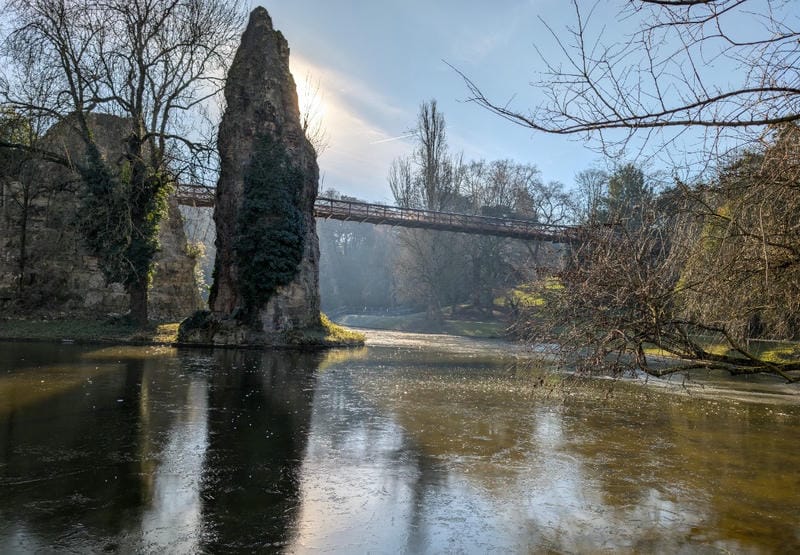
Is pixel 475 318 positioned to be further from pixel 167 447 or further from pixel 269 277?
pixel 167 447

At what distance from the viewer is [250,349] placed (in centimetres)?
2245

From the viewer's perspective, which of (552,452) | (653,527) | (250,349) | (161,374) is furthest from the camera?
(250,349)

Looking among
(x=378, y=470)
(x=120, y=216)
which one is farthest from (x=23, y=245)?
(x=378, y=470)

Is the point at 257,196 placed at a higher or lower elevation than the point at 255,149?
lower

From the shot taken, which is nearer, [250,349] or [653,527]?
[653,527]

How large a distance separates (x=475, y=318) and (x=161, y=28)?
Result: 36.8 meters

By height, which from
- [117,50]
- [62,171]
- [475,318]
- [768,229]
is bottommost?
[475,318]

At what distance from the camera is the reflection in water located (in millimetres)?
4703

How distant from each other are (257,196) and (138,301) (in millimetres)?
6525

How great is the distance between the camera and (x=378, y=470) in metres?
6.58

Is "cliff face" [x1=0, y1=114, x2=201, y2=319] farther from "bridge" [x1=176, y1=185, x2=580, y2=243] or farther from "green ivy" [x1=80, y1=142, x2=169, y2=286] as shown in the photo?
"bridge" [x1=176, y1=185, x2=580, y2=243]

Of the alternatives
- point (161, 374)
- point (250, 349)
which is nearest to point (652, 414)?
point (161, 374)

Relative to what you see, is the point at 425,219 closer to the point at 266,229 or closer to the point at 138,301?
the point at 266,229

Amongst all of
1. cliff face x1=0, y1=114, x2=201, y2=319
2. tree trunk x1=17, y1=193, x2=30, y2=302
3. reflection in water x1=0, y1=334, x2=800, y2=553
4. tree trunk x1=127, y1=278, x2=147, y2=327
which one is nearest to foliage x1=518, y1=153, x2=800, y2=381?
reflection in water x1=0, y1=334, x2=800, y2=553
